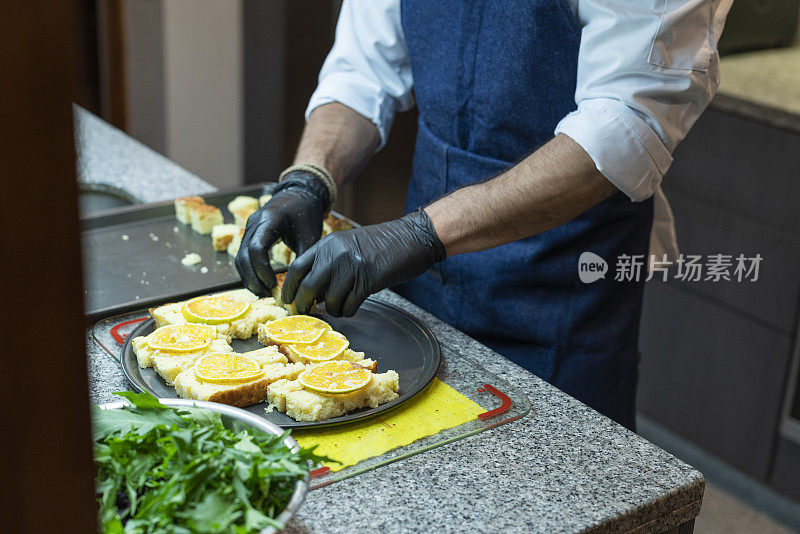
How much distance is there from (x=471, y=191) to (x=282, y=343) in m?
0.37

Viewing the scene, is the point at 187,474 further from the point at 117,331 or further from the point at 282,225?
the point at 282,225

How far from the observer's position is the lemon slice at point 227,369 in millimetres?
1023

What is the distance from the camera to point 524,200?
Result: 124 cm

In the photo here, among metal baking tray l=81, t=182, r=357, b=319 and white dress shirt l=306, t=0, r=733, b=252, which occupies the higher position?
white dress shirt l=306, t=0, r=733, b=252

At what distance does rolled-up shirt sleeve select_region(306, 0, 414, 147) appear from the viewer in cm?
164

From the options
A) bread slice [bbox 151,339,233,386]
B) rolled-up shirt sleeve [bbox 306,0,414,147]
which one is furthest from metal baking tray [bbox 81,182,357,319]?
rolled-up shirt sleeve [bbox 306,0,414,147]

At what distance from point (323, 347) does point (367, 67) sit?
746mm

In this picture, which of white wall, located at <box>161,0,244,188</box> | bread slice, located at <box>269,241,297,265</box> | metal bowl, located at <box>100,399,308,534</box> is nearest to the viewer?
metal bowl, located at <box>100,399,308,534</box>

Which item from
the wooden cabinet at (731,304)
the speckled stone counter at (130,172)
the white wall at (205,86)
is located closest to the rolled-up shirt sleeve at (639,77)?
the speckled stone counter at (130,172)

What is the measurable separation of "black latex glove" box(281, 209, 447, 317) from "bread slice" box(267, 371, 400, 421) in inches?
7.2

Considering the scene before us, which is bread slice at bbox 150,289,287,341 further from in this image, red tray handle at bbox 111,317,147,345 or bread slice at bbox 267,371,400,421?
bread slice at bbox 267,371,400,421

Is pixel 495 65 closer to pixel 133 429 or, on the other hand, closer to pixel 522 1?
pixel 522 1

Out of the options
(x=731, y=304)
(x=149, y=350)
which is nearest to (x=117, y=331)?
(x=149, y=350)

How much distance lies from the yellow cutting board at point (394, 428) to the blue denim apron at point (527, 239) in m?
0.40
